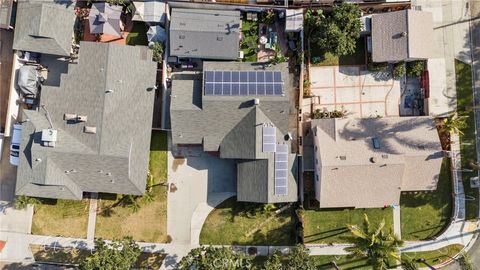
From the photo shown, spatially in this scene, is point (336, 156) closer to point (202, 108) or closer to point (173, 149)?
point (202, 108)

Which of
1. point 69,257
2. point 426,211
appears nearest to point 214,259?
point 69,257

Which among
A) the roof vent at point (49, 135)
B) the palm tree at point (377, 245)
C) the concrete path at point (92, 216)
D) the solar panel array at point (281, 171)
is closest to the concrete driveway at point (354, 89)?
the solar panel array at point (281, 171)

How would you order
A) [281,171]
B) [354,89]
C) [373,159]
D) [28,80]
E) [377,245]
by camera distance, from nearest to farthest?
[377,245] → [373,159] → [281,171] → [28,80] → [354,89]

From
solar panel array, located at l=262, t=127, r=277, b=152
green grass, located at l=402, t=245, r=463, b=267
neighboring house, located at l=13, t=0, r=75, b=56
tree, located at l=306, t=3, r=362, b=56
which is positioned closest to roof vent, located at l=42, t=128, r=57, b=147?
neighboring house, located at l=13, t=0, r=75, b=56

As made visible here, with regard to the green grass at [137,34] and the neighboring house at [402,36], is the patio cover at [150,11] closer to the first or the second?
the green grass at [137,34]

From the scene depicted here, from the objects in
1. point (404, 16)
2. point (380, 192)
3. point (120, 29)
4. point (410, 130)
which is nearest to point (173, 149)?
point (120, 29)

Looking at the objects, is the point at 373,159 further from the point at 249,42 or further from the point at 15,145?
the point at 15,145
